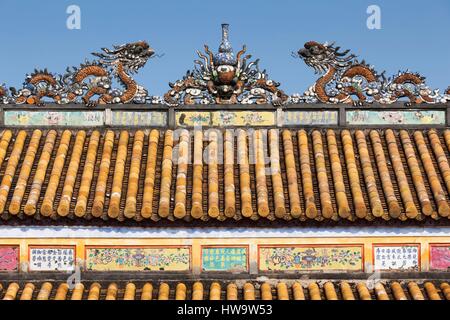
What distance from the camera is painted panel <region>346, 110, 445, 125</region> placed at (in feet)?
70.1

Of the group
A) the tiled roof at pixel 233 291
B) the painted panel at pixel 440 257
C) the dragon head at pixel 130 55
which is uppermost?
the dragon head at pixel 130 55

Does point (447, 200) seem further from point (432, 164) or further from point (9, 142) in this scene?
point (9, 142)

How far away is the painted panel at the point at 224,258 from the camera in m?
18.9

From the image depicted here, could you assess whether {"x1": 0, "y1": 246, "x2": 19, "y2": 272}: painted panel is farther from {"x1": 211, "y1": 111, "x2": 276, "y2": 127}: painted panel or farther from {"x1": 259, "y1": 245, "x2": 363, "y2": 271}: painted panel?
{"x1": 211, "y1": 111, "x2": 276, "y2": 127}: painted panel

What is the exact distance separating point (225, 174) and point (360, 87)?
331 cm

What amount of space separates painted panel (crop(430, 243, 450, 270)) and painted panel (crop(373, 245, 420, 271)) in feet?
0.75

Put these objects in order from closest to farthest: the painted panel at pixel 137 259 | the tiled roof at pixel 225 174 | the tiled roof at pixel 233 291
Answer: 1. the tiled roof at pixel 233 291
2. the tiled roof at pixel 225 174
3. the painted panel at pixel 137 259

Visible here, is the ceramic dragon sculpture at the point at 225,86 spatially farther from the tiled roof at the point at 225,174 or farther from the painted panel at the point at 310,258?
the painted panel at the point at 310,258

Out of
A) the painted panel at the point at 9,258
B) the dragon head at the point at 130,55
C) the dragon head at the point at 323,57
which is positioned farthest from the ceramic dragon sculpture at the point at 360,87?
the painted panel at the point at 9,258

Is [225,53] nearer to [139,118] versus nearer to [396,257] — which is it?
[139,118]

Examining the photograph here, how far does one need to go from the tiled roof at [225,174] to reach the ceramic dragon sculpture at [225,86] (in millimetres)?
600

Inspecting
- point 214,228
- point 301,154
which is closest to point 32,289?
point 214,228

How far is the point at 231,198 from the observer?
18844 millimetres

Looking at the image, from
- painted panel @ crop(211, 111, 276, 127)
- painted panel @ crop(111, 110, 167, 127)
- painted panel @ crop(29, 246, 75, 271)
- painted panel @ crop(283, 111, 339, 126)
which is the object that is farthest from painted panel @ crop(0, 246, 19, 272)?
painted panel @ crop(283, 111, 339, 126)
